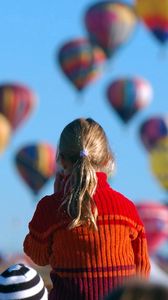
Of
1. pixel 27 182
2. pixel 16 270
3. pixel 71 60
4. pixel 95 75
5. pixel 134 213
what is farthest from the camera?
pixel 95 75

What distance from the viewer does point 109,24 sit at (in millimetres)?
37781

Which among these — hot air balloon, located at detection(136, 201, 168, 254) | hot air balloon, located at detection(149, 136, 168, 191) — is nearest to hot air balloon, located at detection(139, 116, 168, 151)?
hot air balloon, located at detection(149, 136, 168, 191)

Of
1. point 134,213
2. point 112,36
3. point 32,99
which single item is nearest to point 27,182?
point 32,99

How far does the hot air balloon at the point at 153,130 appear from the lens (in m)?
41.3

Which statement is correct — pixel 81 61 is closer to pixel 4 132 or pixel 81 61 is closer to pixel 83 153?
pixel 4 132

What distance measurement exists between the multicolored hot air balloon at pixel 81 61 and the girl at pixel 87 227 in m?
34.6

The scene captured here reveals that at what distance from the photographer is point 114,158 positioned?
3529 mm

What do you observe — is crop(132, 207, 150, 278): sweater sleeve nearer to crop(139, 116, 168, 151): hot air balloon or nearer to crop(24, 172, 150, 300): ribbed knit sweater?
crop(24, 172, 150, 300): ribbed knit sweater

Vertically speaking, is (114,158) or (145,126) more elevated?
(114,158)

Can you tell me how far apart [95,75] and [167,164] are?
522cm

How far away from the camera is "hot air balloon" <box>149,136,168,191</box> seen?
40.8 m

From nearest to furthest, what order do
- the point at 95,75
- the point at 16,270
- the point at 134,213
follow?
the point at 16,270 < the point at 134,213 < the point at 95,75

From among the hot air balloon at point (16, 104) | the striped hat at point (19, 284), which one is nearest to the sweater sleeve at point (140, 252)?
the striped hat at point (19, 284)

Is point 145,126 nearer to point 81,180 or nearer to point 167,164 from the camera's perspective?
point 167,164
